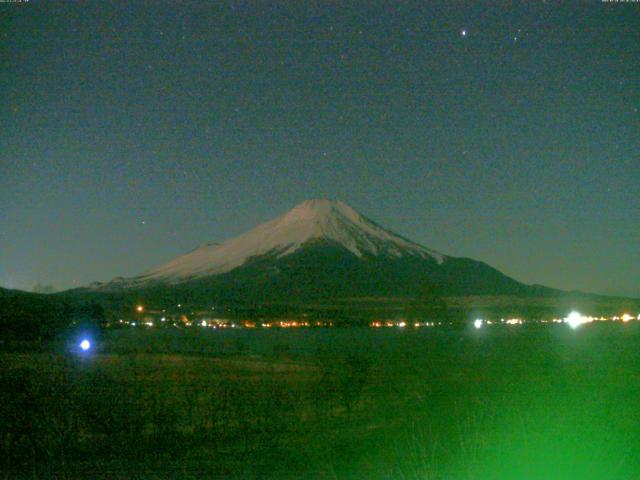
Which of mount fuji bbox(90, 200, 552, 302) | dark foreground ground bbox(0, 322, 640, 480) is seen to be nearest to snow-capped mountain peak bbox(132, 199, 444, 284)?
mount fuji bbox(90, 200, 552, 302)

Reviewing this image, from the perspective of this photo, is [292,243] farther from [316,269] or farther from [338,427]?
[338,427]

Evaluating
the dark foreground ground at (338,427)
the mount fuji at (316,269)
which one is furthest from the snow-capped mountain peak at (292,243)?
the dark foreground ground at (338,427)

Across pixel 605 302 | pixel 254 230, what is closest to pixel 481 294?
pixel 605 302

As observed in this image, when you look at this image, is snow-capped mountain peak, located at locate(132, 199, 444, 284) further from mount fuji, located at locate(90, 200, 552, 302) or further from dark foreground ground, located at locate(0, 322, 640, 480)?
dark foreground ground, located at locate(0, 322, 640, 480)

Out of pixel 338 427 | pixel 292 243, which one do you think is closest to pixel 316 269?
pixel 292 243

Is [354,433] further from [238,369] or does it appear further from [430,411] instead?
[238,369]

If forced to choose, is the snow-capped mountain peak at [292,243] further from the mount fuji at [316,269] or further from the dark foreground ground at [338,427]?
the dark foreground ground at [338,427]

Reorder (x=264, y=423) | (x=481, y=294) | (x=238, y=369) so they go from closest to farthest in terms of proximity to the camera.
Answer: (x=264, y=423) → (x=238, y=369) → (x=481, y=294)
